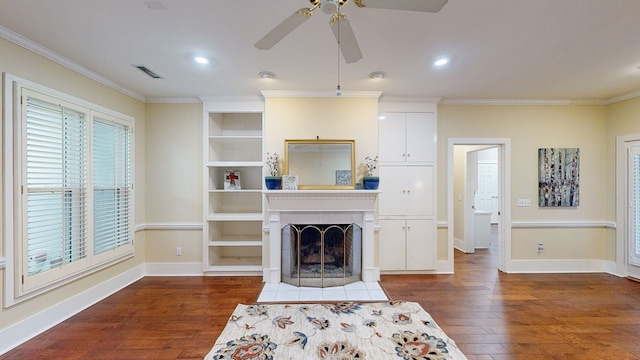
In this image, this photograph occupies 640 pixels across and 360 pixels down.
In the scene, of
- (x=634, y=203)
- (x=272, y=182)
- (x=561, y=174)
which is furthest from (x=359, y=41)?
(x=634, y=203)

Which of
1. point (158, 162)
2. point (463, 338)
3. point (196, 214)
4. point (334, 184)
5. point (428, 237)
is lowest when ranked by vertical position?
point (463, 338)

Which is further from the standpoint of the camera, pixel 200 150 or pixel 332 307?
pixel 200 150

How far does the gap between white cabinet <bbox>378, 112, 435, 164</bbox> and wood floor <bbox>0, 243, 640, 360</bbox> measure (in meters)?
1.71

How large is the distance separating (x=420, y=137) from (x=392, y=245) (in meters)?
1.60

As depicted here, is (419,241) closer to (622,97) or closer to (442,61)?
(442,61)

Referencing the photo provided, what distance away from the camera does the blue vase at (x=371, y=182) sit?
140 inches

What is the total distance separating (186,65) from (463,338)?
12.2ft

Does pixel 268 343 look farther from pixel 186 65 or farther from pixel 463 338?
pixel 186 65

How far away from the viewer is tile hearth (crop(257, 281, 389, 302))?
10.4 ft

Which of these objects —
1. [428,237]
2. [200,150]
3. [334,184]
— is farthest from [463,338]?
[200,150]

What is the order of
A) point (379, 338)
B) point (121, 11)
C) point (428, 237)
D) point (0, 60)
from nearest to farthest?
point (121, 11)
point (0, 60)
point (379, 338)
point (428, 237)

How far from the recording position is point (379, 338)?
2.36 meters

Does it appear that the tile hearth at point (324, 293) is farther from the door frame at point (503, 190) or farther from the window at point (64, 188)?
the window at point (64, 188)

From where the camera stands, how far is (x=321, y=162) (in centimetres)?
371
